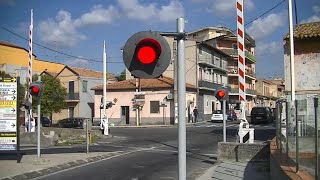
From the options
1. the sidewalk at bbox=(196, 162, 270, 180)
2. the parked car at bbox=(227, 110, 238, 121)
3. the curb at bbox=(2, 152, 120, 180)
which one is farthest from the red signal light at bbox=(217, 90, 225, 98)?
the parked car at bbox=(227, 110, 238, 121)

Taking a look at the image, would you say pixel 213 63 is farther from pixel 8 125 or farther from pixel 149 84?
pixel 8 125

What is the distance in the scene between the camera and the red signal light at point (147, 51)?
4699 mm

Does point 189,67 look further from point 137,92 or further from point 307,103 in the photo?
point 307,103

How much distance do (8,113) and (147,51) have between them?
10927 millimetres

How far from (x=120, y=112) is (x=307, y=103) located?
4755 centimetres

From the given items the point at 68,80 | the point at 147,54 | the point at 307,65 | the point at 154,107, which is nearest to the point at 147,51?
the point at 147,54

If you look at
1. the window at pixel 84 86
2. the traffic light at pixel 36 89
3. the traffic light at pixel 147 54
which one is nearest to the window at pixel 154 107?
the window at pixel 84 86

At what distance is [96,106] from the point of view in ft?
183

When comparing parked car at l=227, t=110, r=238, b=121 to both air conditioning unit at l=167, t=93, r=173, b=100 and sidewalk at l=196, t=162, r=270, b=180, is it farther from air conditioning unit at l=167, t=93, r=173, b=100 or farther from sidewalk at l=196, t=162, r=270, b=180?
sidewalk at l=196, t=162, r=270, b=180

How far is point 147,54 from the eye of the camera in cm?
474

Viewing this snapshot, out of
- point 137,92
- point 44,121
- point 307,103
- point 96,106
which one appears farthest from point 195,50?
point 307,103

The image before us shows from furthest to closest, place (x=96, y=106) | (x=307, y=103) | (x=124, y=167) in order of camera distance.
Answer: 1. (x=96, y=106)
2. (x=124, y=167)
3. (x=307, y=103)

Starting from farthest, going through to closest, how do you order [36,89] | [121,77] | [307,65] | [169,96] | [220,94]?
[121,77] < [169,96] < [307,65] < [220,94] < [36,89]

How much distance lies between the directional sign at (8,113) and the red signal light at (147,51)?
10.6m
